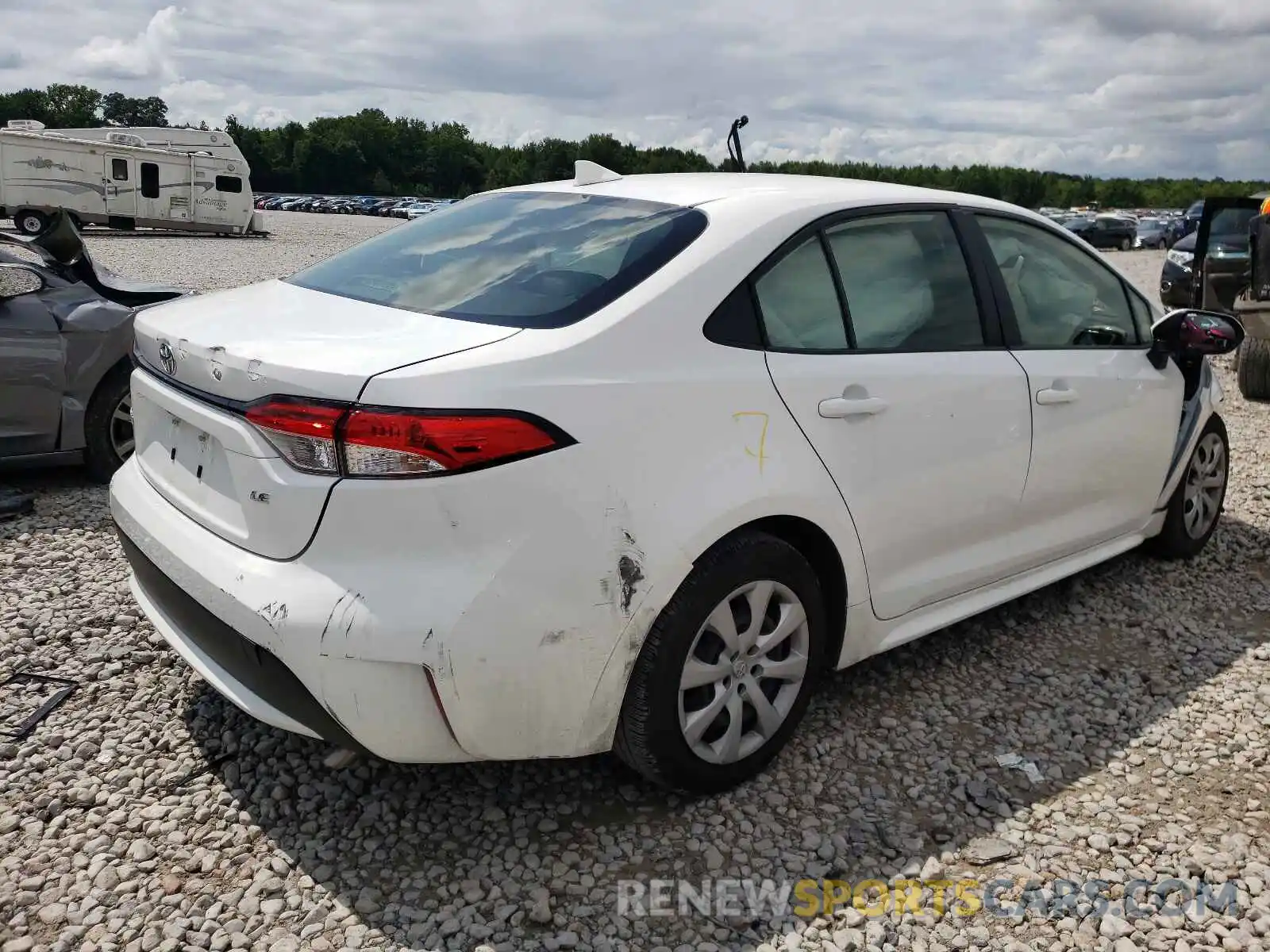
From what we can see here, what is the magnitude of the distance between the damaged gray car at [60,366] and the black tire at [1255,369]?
846 cm

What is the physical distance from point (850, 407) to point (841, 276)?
436 mm

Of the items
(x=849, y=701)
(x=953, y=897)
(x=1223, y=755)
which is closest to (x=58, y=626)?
(x=849, y=701)

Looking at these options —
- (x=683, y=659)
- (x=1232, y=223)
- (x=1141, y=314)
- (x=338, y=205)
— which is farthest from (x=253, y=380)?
(x=338, y=205)

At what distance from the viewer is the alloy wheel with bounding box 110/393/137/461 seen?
560 centimetres

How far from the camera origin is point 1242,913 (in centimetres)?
259

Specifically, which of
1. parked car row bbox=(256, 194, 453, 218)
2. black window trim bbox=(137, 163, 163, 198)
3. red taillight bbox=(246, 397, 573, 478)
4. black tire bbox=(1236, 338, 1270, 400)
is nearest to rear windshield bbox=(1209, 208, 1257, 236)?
black tire bbox=(1236, 338, 1270, 400)

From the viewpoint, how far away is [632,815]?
2.89 m

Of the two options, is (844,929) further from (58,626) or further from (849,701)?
(58,626)

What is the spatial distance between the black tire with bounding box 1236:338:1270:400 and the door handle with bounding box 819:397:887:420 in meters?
7.23

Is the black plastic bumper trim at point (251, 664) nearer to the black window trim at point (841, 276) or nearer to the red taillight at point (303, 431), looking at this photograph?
the red taillight at point (303, 431)

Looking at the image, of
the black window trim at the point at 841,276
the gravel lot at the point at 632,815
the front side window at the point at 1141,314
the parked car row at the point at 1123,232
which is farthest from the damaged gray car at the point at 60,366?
the parked car row at the point at 1123,232

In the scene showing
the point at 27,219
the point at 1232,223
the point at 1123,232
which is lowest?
the point at 27,219

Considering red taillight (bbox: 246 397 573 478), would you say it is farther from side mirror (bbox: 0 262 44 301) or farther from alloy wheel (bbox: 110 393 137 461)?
side mirror (bbox: 0 262 44 301)

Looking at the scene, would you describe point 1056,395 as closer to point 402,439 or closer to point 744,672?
point 744,672
